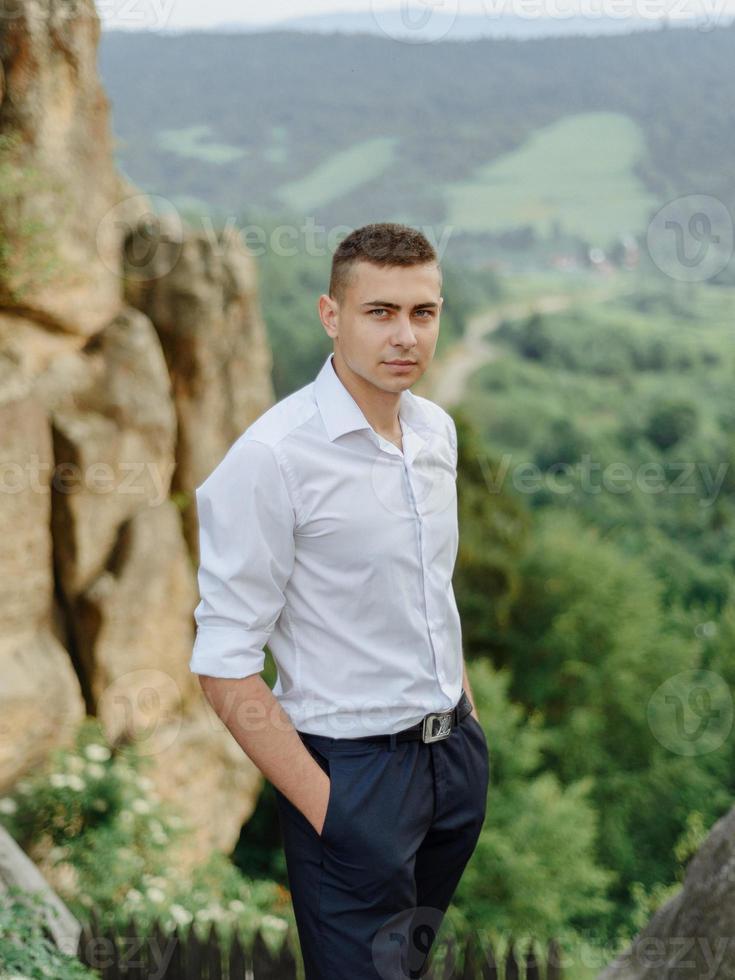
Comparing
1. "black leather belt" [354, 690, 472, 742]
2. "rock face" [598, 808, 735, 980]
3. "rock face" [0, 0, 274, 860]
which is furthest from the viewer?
"rock face" [0, 0, 274, 860]

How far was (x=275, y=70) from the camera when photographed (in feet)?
232

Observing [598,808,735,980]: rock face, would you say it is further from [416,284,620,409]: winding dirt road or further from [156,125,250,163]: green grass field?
[156,125,250,163]: green grass field

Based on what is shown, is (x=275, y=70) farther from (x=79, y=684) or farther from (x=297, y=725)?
(x=297, y=725)

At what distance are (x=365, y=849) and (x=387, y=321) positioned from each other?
3.16 ft

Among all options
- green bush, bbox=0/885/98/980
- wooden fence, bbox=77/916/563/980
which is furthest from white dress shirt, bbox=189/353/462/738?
wooden fence, bbox=77/916/563/980

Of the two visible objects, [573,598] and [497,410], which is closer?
[573,598]

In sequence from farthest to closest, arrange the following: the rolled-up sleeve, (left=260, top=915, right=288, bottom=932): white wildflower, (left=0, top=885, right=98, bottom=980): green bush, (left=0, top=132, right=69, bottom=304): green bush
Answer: (left=0, top=132, right=69, bottom=304): green bush, (left=260, top=915, right=288, bottom=932): white wildflower, (left=0, top=885, right=98, bottom=980): green bush, the rolled-up sleeve

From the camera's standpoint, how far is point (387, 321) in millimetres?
2041

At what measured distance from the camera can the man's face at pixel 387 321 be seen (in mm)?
2031

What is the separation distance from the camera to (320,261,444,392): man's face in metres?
2.03

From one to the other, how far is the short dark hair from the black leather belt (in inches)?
32.0

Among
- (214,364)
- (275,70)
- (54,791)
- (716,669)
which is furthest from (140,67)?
(54,791)

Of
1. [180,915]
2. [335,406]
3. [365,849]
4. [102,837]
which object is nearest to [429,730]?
[365,849]

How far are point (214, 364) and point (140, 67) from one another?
197 ft
